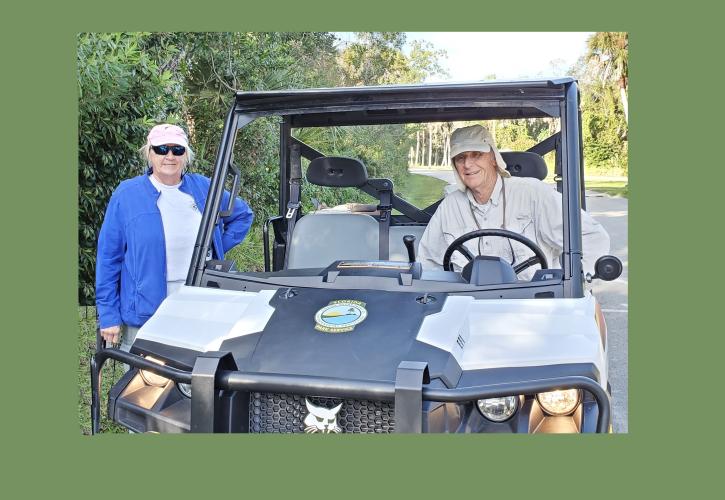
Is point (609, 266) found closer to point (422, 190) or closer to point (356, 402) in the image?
point (356, 402)

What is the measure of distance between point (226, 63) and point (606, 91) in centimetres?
397

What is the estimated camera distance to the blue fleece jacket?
4.39m

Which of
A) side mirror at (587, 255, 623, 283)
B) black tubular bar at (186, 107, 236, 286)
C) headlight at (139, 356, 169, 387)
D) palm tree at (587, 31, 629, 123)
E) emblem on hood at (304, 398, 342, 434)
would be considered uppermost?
palm tree at (587, 31, 629, 123)

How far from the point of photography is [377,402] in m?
2.74

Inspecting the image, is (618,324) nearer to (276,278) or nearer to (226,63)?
(226,63)

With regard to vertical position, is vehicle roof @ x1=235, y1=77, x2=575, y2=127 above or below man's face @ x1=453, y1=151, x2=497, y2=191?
above

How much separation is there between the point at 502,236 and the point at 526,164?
1.27 meters

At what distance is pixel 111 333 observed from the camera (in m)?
4.46

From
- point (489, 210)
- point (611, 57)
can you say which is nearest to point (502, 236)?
point (489, 210)

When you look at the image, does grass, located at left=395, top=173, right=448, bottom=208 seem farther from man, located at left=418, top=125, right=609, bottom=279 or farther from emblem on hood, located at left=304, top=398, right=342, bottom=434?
emblem on hood, located at left=304, top=398, right=342, bottom=434

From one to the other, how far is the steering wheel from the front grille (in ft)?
3.43

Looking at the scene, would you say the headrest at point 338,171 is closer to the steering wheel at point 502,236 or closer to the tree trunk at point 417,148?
the tree trunk at point 417,148

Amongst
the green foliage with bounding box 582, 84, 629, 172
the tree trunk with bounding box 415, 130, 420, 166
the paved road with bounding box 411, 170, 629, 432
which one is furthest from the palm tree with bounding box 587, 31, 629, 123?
the tree trunk with bounding box 415, 130, 420, 166

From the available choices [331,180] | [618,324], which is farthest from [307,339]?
[618,324]
